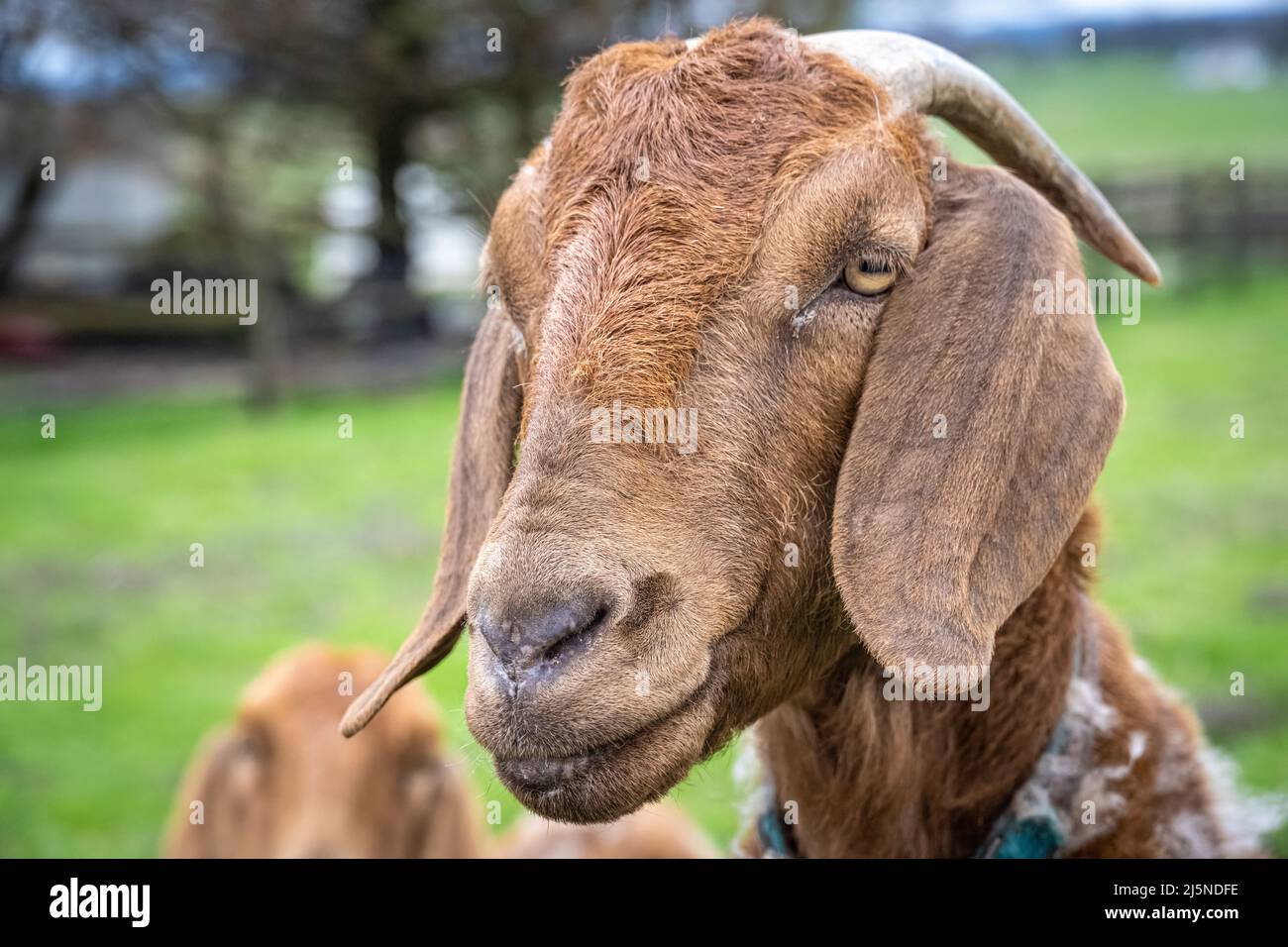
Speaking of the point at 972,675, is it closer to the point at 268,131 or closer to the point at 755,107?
the point at 755,107

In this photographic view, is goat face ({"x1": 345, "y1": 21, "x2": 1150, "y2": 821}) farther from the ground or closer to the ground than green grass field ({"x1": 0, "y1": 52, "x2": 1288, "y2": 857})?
farther from the ground

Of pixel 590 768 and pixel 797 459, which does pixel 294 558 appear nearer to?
pixel 797 459

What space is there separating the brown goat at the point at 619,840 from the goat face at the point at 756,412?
2.83 meters

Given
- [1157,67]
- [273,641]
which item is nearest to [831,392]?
[273,641]

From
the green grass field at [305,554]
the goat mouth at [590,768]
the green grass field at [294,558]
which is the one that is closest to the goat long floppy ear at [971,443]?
the goat mouth at [590,768]

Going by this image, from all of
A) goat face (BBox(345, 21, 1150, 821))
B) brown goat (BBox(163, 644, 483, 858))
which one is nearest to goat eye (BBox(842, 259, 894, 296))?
goat face (BBox(345, 21, 1150, 821))

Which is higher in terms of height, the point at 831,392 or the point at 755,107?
the point at 755,107

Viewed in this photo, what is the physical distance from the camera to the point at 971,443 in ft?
8.39

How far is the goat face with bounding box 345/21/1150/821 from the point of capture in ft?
7.52

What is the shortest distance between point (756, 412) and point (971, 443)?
446 mm

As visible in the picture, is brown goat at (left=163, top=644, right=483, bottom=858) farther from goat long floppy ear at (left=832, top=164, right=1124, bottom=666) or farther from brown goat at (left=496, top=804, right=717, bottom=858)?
goat long floppy ear at (left=832, top=164, right=1124, bottom=666)

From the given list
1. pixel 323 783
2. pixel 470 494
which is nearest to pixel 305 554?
pixel 323 783

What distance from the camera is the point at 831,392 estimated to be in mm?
2633
